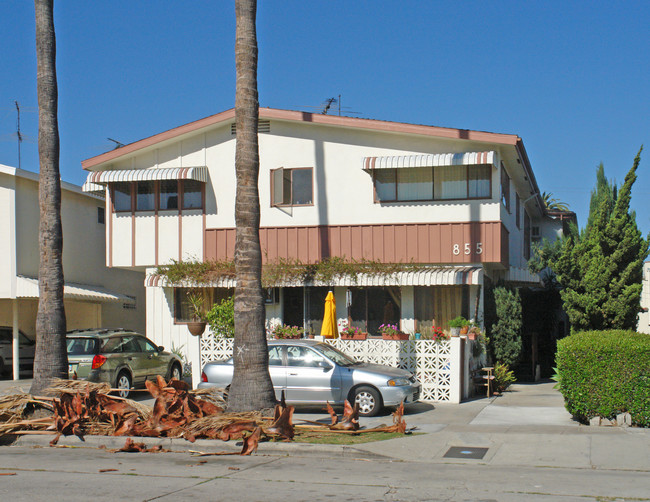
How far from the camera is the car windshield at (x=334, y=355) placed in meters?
15.1

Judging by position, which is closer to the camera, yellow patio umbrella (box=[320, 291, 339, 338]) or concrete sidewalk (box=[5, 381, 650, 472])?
concrete sidewalk (box=[5, 381, 650, 472])

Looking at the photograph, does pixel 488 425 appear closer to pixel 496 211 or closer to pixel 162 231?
pixel 496 211

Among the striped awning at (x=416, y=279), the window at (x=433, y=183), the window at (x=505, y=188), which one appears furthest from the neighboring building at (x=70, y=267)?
the window at (x=505, y=188)

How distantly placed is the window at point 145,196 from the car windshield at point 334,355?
7604 millimetres

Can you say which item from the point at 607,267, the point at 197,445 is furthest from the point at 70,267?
the point at 607,267

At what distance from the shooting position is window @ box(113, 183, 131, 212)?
68.5 feet

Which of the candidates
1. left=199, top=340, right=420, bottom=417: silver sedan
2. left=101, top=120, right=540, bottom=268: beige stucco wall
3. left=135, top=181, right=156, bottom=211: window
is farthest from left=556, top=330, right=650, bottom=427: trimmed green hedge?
left=135, top=181, right=156, bottom=211: window

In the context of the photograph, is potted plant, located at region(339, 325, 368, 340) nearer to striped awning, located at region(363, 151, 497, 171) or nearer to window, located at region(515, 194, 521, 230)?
striped awning, located at region(363, 151, 497, 171)

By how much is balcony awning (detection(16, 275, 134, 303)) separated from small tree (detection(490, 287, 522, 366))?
11.3 meters

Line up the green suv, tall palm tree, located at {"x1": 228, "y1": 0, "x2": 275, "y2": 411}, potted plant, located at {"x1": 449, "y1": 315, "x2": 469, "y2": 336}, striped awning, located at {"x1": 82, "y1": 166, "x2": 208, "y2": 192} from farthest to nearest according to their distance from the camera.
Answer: striped awning, located at {"x1": 82, "y1": 166, "x2": 208, "y2": 192} < potted plant, located at {"x1": 449, "y1": 315, "x2": 469, "y2": 336} < the green suv < tall palm tree, located at {"x1": 228, "y1": 0, "x2": 275, "y2": 411}

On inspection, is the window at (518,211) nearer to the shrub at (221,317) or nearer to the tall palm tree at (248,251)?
the shrub at (221,317)

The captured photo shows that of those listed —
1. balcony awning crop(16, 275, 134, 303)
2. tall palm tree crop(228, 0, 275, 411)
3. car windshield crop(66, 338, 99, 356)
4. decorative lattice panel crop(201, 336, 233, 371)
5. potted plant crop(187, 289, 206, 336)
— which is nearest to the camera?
tall palm tree crop(228, 0, 275, 411)

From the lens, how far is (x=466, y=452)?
11.0 metres

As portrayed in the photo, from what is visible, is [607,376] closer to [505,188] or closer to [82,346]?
[505,188]
